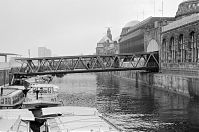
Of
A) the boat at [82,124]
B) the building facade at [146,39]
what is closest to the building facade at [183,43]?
the building facade at [146,39]

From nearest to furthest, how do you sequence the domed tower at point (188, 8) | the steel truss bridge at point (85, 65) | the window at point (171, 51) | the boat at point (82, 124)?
the boat at point (82, 124) < the steel truss bridge at point (85, 65) < the window at point (171, 51) < the domed tower at point (188, 8)

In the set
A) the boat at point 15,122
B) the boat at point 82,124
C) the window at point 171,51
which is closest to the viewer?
the boat at point 82,124

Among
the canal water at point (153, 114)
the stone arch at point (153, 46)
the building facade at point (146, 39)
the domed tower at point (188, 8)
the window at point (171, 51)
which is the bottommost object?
the canal water at point (153, 114)

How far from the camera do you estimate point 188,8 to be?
92438 mm

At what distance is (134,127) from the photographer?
35219 millimetres

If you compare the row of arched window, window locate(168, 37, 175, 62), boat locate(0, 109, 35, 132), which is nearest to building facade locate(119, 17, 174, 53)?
the row of arched window

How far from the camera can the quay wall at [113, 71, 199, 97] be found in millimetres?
57069

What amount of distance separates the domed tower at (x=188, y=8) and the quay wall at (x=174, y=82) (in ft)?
68.8

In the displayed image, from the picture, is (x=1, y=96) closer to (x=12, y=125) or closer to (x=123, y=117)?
(x=123, y=117)

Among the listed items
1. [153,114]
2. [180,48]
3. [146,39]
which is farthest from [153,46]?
[153,114]

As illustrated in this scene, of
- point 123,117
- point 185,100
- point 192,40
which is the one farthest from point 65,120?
point 192,40

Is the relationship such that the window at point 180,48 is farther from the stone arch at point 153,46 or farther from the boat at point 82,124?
the boat at point 82,124

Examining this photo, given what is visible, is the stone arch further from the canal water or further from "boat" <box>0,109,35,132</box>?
"boat" <box>0,109,35,132</box>

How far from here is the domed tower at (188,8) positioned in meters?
89.9
